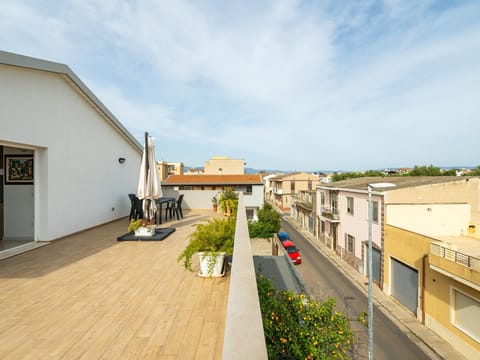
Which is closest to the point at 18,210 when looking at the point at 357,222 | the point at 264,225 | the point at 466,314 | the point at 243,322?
the point at 243,322

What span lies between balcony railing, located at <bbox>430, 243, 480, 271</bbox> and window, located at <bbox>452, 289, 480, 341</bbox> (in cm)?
137

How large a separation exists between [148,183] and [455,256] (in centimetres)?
1099

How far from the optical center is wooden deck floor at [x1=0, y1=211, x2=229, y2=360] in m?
2.38

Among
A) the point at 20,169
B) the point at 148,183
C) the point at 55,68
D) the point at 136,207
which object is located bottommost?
the point at 136,207

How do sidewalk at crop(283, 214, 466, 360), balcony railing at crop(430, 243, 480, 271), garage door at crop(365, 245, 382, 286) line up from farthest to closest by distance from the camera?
garage door at crop(365, 245, 382, 286) < sidewalk at crop(283, 214, 466, 360) < balcony railing at crop(430, 243, 480, 271)

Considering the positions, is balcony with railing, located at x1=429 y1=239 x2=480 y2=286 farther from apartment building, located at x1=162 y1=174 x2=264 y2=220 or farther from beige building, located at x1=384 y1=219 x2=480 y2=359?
apartment building, located at x1=162 y1=174 x2=264 y2=220

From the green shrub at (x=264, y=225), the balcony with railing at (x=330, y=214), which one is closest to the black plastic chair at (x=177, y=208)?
the green shrub at (x=264, y=225)

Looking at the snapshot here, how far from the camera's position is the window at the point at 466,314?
8719 mm

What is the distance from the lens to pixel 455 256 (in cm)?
912

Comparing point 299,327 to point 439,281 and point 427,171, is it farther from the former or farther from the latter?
point 427,171

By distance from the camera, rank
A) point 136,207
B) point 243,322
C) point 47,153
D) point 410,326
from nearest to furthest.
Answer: point 243,322 < point 47,153 < point 136,207 < point 410,326

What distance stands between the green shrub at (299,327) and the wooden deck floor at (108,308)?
63 cm

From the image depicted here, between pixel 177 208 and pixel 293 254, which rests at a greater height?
pixel 177 208

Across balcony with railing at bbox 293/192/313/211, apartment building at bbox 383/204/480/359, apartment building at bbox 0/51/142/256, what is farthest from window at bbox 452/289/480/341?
balcony with railing at bbox 293/192/313/211
